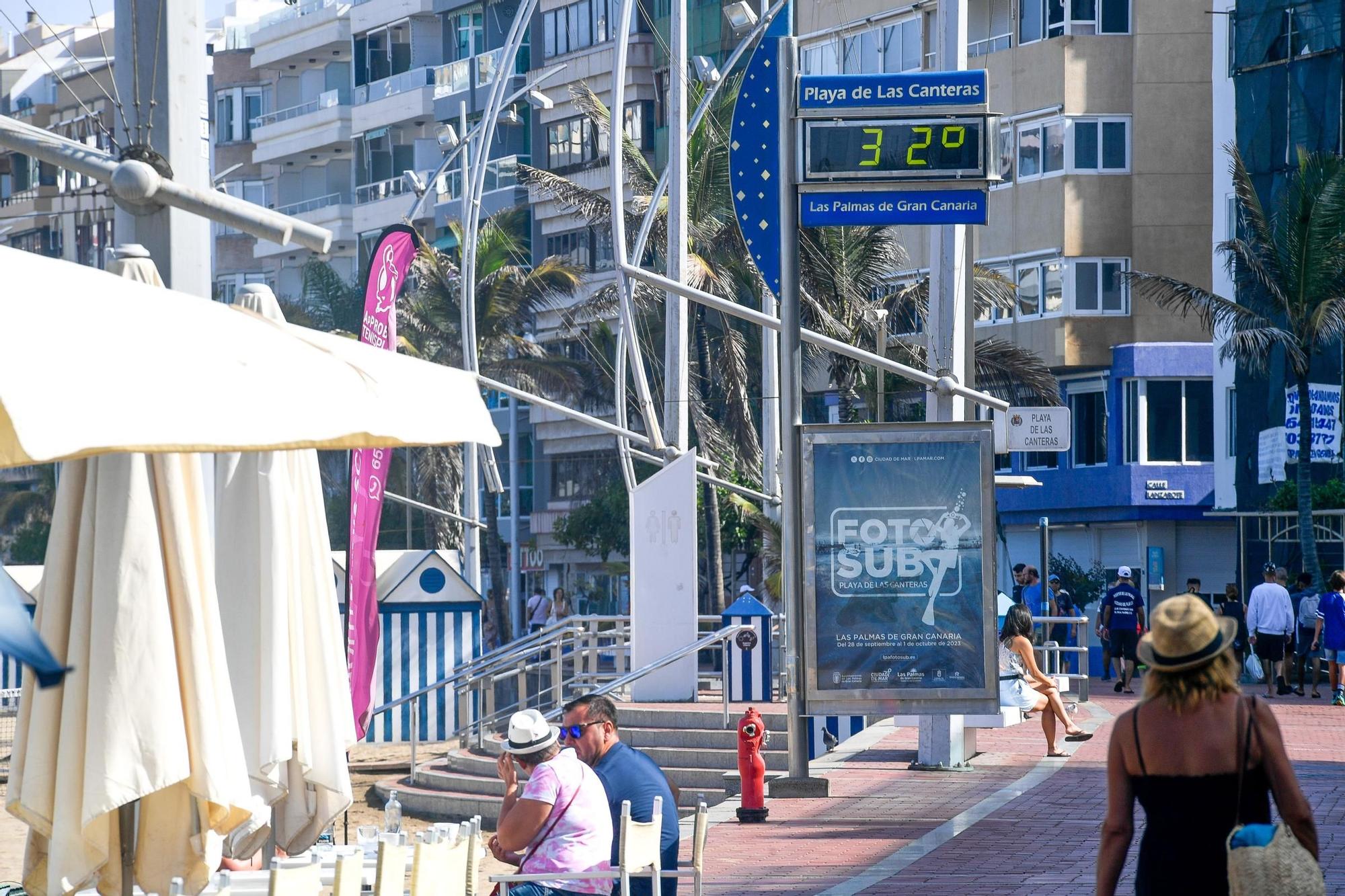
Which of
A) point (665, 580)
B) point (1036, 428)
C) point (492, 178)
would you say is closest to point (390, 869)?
point (1036, 428)

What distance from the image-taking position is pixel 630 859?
28.1ft

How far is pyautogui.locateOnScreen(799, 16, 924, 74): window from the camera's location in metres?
49.1

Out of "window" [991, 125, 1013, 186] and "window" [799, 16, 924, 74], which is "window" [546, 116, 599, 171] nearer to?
"window" [799, 16, 924, 74]

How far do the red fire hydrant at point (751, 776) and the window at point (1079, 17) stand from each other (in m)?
35.0

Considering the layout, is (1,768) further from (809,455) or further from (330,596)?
(330,596)

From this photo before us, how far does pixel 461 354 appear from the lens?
56.5 meters

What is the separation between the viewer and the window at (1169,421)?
154 ft

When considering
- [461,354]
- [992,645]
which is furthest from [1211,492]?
[992,645]

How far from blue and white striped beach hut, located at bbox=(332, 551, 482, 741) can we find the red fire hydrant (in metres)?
12.1

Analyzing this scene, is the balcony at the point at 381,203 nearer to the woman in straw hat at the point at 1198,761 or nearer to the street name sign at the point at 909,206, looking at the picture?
the street name sign at the point at 909,206

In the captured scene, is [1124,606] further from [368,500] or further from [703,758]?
[368,500]

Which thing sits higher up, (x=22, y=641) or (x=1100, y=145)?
(x=1100, y=145)

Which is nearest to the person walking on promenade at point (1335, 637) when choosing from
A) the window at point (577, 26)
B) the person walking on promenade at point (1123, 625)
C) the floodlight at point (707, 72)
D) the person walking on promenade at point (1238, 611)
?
the person walking on promenade at point (1123, 625)

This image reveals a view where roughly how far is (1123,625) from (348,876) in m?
22.1
